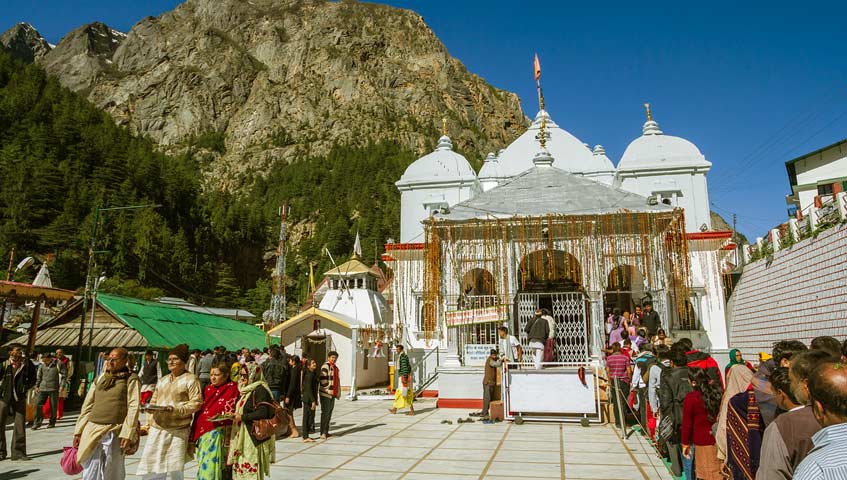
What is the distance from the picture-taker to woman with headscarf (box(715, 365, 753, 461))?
4.53m

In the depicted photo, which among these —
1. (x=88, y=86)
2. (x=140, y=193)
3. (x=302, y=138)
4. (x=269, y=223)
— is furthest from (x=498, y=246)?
(x=88, y=86)

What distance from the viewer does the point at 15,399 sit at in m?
8.53

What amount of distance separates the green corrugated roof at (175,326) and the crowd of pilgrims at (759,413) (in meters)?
19.5

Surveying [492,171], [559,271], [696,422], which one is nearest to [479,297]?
[559,271]

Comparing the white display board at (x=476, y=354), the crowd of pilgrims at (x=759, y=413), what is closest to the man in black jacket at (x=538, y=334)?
the white display board at (x=476, y=354)

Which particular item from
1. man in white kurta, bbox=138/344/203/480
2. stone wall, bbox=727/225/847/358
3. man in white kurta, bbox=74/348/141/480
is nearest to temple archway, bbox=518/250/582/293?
stone wall, bbox=727/225/847/358

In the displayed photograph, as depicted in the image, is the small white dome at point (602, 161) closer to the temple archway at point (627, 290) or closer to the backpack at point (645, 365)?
the temple archway at point (627, 290)

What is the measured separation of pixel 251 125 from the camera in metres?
112

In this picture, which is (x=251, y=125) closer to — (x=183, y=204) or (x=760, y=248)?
(x=183, y=204)

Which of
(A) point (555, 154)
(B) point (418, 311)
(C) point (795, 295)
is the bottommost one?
(B) point (418, 311)

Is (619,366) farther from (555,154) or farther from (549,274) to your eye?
(555,154)

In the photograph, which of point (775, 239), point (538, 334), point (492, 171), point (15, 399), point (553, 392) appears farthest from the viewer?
point (492, 171)

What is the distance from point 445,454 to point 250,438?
4025 mm

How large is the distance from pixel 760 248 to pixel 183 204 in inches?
2578
